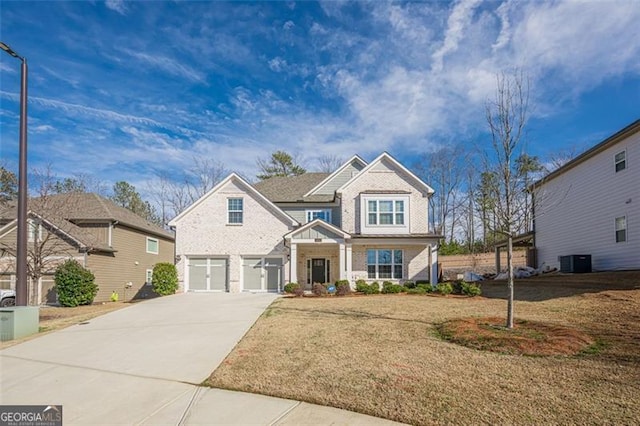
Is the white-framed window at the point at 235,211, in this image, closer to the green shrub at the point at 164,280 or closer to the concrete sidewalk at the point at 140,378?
the green shrub at the point at 164,280

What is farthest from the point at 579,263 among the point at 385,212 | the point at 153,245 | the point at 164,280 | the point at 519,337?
the point at 153,245

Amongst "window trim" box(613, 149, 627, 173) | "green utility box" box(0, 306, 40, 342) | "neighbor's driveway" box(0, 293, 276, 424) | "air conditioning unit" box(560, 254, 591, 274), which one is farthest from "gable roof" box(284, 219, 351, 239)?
"window trim" box(613, 149, 627, 173)

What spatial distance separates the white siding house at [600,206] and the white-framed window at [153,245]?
75.1ft

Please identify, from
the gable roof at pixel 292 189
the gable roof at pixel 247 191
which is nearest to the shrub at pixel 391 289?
the gable roof at pixel 247 191

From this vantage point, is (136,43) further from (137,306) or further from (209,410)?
(209,410)

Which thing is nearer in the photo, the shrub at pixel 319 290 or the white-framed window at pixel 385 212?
the shrub at pixel 319 290

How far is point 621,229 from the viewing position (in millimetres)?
17609

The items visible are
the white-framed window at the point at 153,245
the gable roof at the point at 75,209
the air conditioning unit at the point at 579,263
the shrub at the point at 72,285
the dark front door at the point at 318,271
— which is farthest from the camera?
the white-framed window at the point at 153,245

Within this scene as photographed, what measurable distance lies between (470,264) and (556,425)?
91.1 ft

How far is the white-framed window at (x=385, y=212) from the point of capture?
22453mm

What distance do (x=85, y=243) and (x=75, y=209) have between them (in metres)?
3.69

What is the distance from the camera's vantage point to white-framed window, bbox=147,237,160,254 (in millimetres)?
27031

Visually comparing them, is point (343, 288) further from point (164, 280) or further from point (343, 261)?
point (164, 280)

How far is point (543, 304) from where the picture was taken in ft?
41.0
